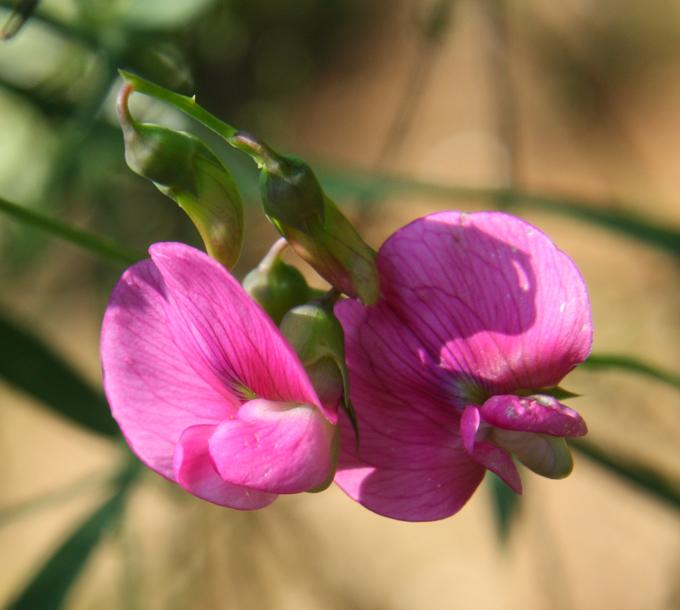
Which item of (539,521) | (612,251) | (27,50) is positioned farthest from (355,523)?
(27,50)

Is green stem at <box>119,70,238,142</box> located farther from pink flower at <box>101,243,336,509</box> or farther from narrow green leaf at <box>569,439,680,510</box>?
narrow green leaf at <box>569,439,680,510</box>

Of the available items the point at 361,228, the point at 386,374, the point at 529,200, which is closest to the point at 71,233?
the point at 386,374

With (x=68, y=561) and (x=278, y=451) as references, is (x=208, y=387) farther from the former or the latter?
(x=68, y=561)

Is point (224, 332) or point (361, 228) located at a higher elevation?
point (224, 332)

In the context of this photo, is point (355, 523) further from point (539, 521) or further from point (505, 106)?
point (505, 106)

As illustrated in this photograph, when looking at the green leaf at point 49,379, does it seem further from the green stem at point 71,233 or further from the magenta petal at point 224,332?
the magenta petal at point 224,332

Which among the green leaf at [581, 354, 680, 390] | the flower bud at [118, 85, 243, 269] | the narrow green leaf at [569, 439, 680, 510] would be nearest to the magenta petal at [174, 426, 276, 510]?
the flower bud at [118, 85, 243, 269]
